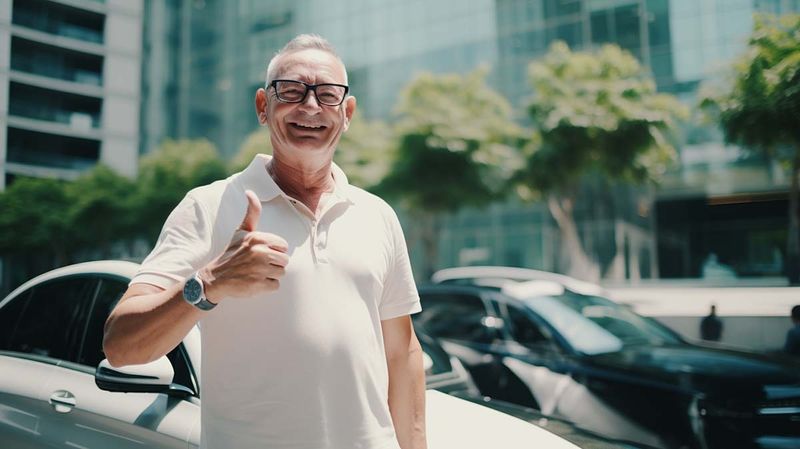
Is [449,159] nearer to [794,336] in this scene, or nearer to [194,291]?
[794,336]

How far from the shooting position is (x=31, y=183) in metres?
5.05

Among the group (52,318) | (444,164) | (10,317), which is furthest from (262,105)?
(444,164)

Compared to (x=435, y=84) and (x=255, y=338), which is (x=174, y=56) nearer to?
(x=435, y=84)

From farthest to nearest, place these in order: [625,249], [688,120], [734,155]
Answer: [625,249] → [688,120] → [734,155]

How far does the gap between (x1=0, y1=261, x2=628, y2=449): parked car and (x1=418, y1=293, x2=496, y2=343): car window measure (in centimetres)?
193

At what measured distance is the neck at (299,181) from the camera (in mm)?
1591

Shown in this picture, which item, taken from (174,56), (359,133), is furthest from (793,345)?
(174,56)

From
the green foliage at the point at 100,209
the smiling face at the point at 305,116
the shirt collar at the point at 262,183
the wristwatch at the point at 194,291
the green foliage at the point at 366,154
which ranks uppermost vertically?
the green foliage at the point at 366,154

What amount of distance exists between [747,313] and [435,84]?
12.1 m

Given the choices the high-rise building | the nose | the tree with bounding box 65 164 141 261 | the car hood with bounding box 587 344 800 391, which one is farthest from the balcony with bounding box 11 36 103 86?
the car hood with bounding box 587 344 800 391

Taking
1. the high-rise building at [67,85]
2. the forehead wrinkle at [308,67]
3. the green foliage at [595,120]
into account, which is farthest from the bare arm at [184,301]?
the green foliage at [595,120]

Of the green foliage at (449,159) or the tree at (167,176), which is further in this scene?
the green foliage at (449,159)

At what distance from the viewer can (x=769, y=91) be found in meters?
4.32

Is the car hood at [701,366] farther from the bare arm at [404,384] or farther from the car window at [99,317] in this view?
the car window at [99,317]
